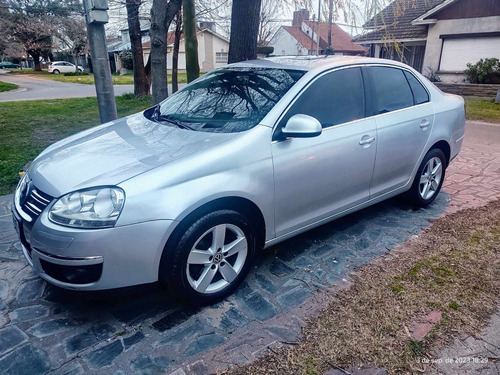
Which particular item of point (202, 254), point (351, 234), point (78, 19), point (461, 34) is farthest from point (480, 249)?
point (78, 19)

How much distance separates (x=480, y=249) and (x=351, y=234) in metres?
1.14

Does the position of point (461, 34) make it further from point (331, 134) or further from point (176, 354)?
point (176, 354)

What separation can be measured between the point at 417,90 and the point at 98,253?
11.8 feet

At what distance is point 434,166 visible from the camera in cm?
435

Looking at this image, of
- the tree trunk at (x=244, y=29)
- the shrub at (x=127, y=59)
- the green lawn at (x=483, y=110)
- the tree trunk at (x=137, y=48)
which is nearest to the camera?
the tree trunk at (x=244, y=29)

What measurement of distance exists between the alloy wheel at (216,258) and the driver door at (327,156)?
0.39 metres

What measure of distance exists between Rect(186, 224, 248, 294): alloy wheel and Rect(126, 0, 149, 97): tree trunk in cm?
1178

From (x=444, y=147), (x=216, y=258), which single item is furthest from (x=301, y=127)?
(x=444, y=147)

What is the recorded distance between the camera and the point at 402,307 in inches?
104

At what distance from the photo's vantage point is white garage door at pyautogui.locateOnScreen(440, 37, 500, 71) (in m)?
17.2

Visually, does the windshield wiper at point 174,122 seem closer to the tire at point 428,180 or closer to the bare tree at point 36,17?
the tire at point 428,180

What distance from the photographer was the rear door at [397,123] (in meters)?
3.57

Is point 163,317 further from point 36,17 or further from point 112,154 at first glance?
point 36,17

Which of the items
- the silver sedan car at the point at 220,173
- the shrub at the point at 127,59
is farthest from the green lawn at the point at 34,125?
the shrub at the point at 127,59
